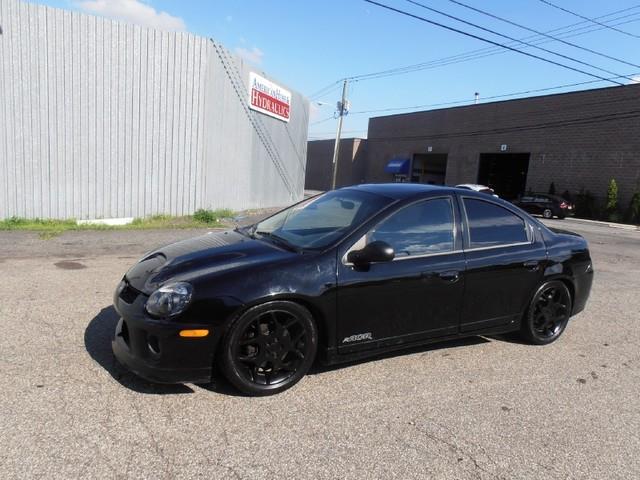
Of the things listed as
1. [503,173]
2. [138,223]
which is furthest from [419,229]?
[503,173]

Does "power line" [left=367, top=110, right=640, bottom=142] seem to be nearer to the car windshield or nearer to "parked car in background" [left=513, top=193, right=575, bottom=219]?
"parked car in background" [left=513, top=193, right=575, bottom=219]

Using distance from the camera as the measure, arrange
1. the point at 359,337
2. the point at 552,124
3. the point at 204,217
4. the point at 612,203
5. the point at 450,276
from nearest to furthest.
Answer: the point at 359,337, the point at 450,276, the point at 204,217, the point at 612,203, the point at 552,124

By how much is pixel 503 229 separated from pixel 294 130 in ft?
53.1

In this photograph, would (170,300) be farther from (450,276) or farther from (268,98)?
(268,98)

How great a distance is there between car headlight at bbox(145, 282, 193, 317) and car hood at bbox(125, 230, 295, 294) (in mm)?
73

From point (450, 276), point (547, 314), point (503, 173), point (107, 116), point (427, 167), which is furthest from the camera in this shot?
point (427, 167)

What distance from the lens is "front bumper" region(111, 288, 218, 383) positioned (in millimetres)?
3111

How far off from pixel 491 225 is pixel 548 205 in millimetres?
26048

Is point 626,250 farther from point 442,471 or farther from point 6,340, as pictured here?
point 6,340

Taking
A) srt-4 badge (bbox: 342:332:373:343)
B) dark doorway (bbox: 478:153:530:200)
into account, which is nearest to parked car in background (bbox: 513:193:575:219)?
dark doorway (bbox: 478:153:530:200)

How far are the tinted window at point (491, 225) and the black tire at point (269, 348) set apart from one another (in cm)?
175

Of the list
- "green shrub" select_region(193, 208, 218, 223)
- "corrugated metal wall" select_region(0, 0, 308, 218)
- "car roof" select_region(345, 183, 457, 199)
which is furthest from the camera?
"green shrub" select_region(193, 208, 218, 223)

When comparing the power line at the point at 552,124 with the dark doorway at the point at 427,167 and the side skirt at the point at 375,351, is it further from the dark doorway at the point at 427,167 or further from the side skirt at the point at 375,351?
the side skirt at the point at 375,351

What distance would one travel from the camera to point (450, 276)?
3979mm
